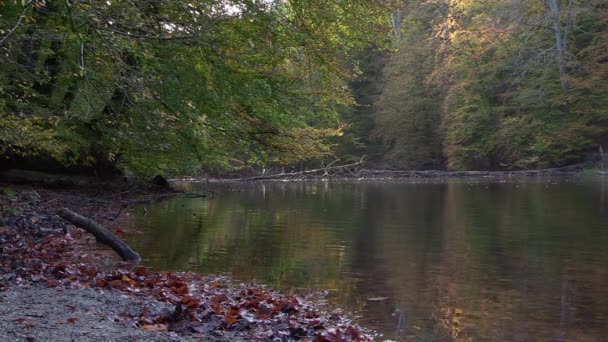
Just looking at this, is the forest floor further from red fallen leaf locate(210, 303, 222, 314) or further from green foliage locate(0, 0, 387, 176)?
green foliage locate(0, 0, 387, 176)

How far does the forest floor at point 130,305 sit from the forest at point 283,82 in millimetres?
2545

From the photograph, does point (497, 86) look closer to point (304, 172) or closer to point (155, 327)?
point (304, 172)

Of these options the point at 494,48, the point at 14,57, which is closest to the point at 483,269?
the point at 14,57

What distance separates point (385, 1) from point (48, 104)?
9502mm

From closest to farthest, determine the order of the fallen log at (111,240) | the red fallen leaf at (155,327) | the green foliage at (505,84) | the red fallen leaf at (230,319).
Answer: the red fallen leaf at (155,327) → the red fallen leaf at (230,319) → the fallen log at (111,240) → the green foliage at (505,84)

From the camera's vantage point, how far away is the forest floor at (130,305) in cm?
624

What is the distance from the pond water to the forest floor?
843 mm

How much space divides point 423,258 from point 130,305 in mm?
6319

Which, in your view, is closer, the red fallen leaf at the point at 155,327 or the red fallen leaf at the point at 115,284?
the red fallen leaf at the point at 155,327

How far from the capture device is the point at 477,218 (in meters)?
19.4

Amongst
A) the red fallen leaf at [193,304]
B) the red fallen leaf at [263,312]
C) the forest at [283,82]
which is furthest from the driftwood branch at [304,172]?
the red fallen leaf at [193,304]

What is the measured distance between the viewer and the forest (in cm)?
1191

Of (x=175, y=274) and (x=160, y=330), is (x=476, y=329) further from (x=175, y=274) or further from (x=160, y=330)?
(x=175, y=274)

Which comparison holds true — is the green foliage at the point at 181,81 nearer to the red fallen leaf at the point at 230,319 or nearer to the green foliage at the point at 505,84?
the red fallen leaf at the point at 230,319
